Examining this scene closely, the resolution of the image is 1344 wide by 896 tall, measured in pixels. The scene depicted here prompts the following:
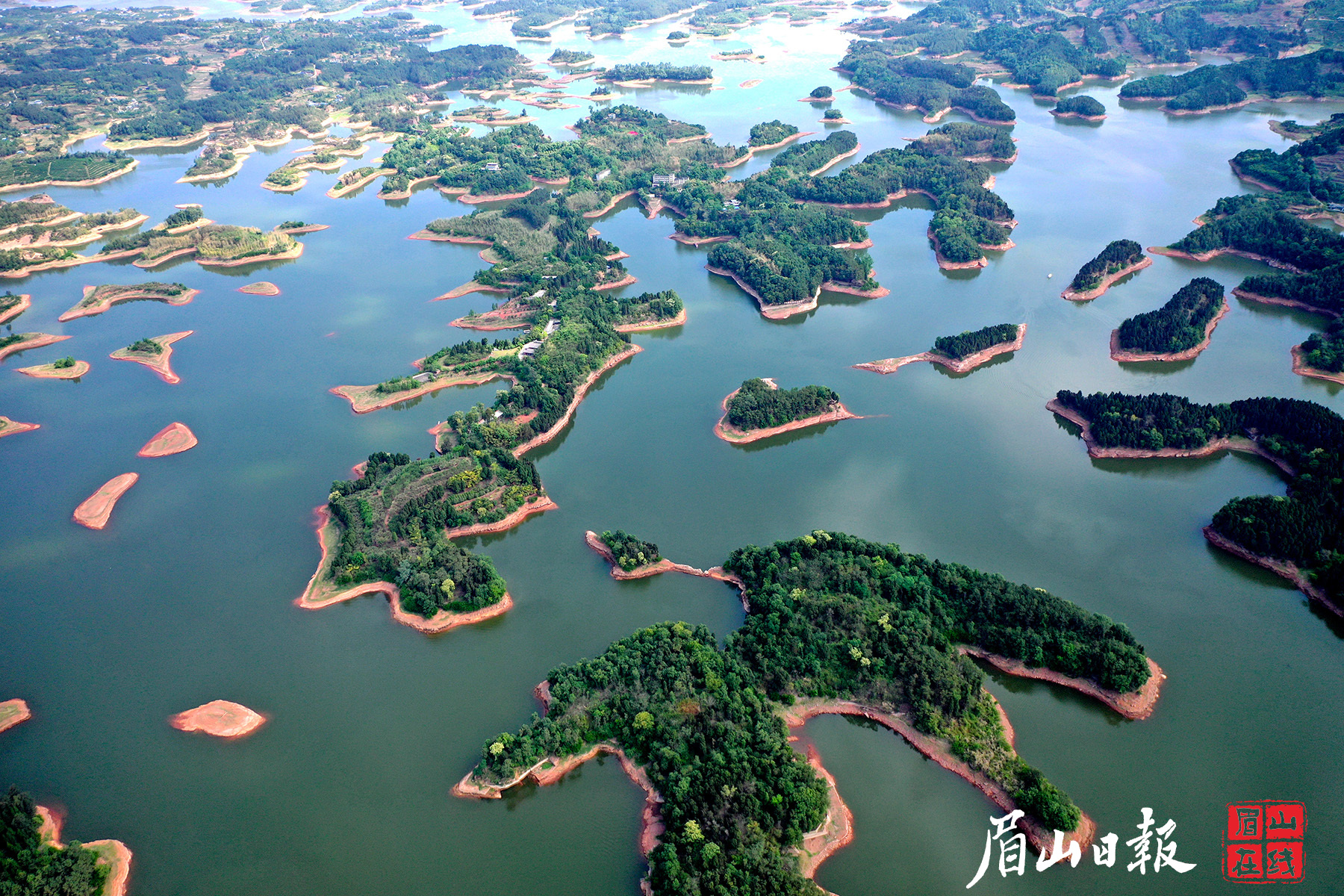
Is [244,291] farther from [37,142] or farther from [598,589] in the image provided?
[37,142]

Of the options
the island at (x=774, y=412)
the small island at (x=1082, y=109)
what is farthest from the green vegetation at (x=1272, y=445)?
the small island at (x=1082, y=109)

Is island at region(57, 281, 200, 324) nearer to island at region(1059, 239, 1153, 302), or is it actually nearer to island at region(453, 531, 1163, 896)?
island at region(453, 531, 1163, 896)

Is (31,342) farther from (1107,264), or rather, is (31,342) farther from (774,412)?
(1107,264)

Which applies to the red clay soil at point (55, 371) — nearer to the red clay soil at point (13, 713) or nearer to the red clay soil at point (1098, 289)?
the red clay soil at point (13, 713)

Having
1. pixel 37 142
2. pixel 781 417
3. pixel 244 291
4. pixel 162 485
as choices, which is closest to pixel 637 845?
pixel 781 417

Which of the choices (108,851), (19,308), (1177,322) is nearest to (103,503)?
(108,851)

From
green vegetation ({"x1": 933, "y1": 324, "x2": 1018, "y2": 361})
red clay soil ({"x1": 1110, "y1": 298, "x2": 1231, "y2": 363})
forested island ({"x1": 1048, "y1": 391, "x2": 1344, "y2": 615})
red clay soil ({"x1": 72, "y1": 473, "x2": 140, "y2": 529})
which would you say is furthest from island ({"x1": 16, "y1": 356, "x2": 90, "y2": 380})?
red clay soil ({"x1": 1110, "y1": 298, "x2": 1231, "y2": 363})
